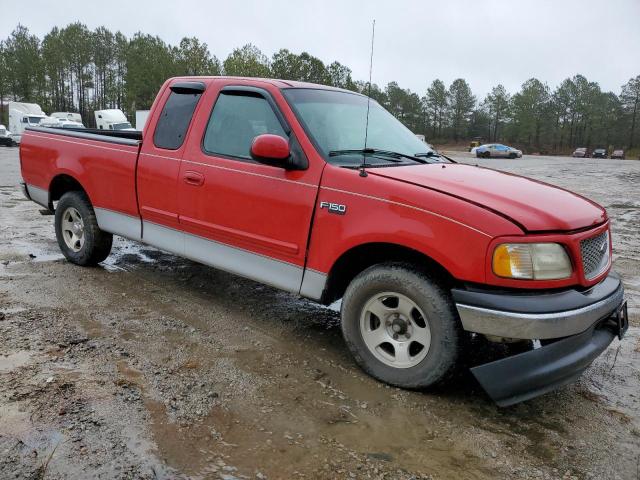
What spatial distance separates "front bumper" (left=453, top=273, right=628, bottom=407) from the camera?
276cm

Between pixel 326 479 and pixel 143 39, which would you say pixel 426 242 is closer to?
pixel 326 479

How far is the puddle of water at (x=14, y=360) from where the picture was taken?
3.29 m

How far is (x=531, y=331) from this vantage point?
9.01ft

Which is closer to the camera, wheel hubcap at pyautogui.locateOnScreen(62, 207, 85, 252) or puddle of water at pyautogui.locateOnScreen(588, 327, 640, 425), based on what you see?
puddle of water at pyautogui.locateOnScreen(588, 327, 640, 425)

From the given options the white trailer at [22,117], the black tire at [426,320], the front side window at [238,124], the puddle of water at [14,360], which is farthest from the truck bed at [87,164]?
the white trailer at [22,117]

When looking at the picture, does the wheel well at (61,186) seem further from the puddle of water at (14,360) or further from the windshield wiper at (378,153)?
the windshield wiper at (378,153)

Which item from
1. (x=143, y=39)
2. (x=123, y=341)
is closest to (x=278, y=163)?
(x=123, y=341)

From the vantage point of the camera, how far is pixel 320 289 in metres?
3.53

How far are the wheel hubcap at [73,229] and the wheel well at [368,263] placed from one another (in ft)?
10.2

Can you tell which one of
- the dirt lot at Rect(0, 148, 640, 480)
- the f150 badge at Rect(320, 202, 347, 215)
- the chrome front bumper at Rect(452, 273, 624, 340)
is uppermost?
the f150 badge at Rect(320, 202, 347, 215)

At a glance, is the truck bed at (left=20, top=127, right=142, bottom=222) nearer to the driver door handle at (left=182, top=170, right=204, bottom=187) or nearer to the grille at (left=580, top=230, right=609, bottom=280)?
the driver door handle at (left=182, top=170, right=204, bottom=187)

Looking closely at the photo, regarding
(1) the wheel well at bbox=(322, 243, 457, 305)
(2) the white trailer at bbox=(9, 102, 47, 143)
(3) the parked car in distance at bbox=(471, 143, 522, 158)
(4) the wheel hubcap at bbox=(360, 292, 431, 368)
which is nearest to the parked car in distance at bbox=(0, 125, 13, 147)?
(2) the white trailer at bbox=(9, 102, 47, 143)

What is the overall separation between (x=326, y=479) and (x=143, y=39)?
246ft

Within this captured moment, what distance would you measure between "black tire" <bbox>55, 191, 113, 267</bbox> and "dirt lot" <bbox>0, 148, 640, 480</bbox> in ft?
2.70
